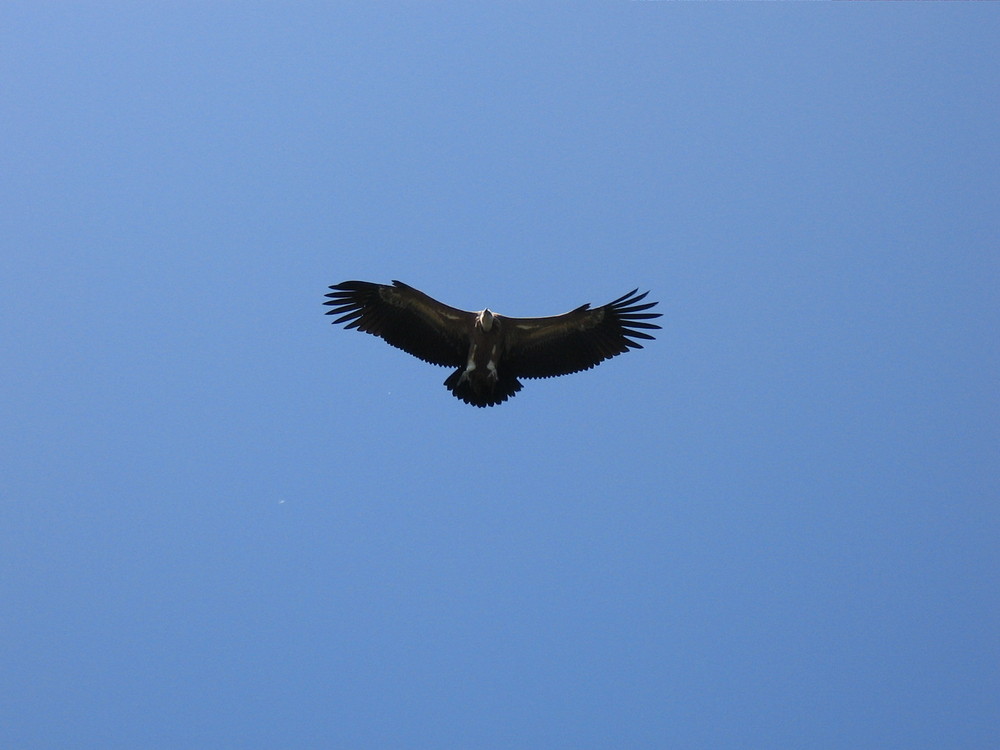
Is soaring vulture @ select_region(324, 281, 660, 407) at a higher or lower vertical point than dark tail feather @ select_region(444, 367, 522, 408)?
higher

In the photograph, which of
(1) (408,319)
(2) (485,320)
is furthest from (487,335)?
(1) (408,319)

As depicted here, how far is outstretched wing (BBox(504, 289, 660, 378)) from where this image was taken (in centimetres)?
1272

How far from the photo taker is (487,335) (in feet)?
41.8

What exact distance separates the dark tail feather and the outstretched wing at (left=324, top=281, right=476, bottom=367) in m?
0.46

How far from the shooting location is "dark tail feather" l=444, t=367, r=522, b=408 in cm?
1268

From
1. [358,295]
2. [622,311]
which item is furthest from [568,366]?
[358,295]

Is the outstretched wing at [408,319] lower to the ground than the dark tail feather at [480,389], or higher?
higher

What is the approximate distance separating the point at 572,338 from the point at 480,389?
4.99ft

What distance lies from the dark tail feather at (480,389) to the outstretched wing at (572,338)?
364 mm

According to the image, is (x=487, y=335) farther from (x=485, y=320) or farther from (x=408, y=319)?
(x=408, y=319)

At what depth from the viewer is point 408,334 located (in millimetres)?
13133

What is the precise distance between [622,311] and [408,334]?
119 inches

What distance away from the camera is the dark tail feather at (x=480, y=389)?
12680mm

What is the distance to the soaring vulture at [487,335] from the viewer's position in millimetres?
12734
